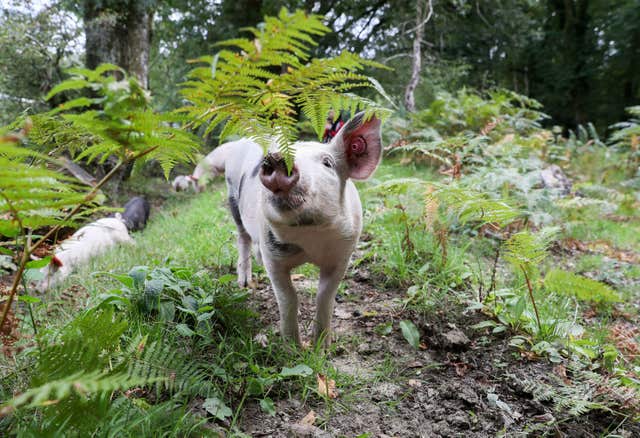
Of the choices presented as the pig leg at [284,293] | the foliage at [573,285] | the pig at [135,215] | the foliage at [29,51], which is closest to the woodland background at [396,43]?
the foliage at [29,51]

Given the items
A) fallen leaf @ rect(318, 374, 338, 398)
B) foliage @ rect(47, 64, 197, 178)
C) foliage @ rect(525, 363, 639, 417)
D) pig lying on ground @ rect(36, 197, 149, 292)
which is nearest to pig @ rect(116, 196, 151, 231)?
pig lying on ground @ rect(36, 197, 149, 292)

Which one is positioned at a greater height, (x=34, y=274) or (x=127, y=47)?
(x=127, y=47)

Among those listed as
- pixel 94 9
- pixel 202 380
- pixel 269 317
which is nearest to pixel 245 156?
pixel 269 317

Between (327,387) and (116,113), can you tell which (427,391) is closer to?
(327,387)

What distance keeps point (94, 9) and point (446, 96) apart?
754 cm

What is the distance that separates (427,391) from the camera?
2.36 metres

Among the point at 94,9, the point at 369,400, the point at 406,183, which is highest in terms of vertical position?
the point at 94,9

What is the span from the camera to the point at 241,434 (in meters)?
1.81

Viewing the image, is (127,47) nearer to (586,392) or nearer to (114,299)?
(114,299)

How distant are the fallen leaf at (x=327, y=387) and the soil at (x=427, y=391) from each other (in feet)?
0.11

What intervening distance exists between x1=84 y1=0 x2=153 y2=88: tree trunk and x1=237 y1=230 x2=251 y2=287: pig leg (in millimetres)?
6105

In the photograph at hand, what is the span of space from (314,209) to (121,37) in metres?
8.43

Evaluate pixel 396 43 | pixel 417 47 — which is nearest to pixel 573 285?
pixel 417 47

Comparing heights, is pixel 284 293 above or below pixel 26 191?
below
